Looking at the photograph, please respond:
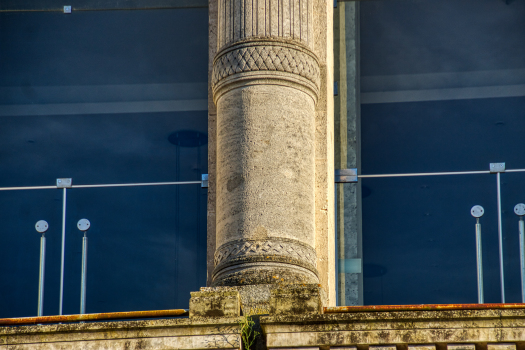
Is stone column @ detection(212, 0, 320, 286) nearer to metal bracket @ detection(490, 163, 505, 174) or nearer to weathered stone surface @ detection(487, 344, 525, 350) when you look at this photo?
weathered stone surface @ detection(487, 344, 525, 350)

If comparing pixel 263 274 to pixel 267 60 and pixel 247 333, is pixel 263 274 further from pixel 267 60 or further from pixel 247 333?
pixel 267 60

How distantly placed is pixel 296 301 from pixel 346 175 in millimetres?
4814

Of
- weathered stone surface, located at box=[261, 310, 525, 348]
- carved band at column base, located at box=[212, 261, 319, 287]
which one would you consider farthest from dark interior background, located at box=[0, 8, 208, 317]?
weathered stone surface, located at box=[261, 310, 525, 348]

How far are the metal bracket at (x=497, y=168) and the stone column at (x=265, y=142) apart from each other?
3033mm

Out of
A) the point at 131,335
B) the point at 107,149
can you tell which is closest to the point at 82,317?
the point at 131,335

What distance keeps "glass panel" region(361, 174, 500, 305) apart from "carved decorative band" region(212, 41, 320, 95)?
8.72 ft

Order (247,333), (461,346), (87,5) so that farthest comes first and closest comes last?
(87,5)
(247,333)
(461,346)

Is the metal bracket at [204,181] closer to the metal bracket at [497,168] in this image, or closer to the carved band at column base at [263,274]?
the carved band at column base at [263,274]

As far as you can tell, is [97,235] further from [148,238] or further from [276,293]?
[276,293]

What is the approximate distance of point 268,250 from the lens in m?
8.98

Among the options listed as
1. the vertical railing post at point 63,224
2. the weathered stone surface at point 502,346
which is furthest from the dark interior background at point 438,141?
the weathered stone surface at point 502,346

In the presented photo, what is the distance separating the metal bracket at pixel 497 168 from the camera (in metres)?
12.0

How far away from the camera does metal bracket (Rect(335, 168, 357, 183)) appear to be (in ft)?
40.2

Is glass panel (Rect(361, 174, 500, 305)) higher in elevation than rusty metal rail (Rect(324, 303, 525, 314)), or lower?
higher
